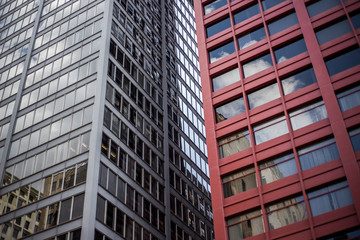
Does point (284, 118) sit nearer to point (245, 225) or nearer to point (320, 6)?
point (245, 225)

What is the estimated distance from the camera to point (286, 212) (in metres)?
31.3

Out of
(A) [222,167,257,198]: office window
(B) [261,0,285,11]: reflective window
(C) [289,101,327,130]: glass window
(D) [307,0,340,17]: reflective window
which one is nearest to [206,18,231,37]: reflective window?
(B) [261,0,285,11]: reflective window

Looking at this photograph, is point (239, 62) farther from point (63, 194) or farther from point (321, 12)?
point (63, 194)

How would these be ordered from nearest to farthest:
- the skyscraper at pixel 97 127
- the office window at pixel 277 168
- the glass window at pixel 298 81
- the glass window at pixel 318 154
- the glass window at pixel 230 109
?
the glass window at pixel 318 154 < the office window at pixel 277 168 < the glass window at pixel 298 81 < the glass window at pixel 230 109 < the skyscraper at pixel 97 127

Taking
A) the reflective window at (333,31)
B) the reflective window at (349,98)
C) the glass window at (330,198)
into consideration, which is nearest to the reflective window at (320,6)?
the reflective window at (333,31)

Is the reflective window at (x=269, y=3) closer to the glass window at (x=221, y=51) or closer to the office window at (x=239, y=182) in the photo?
the glass window at (x=221, y=51)

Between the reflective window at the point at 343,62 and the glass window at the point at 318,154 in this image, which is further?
the reflective window at the point at 343,62

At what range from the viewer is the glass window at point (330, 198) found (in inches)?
1166

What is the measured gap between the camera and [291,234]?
29.9 meters

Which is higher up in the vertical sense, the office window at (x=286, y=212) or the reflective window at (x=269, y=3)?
the reflective window at (x=269, y=3)

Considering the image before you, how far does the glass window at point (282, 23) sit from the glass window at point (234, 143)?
1013 cm

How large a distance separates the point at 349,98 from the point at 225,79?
36.8 feet

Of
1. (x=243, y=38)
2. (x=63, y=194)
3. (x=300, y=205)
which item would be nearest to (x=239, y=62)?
(x=243, y=38)

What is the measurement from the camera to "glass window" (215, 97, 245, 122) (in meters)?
38.7
